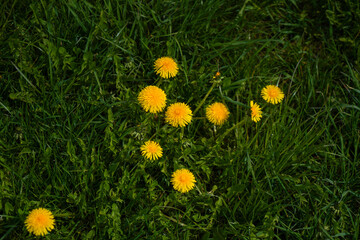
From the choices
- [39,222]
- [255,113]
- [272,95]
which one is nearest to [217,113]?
[255,113]

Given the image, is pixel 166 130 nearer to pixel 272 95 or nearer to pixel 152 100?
pixel 152 100

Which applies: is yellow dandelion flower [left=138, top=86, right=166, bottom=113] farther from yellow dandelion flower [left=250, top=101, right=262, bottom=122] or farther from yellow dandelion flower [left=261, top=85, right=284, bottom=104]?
yellow dandelion flower [left=261, top=85, right=284, bottom=104]

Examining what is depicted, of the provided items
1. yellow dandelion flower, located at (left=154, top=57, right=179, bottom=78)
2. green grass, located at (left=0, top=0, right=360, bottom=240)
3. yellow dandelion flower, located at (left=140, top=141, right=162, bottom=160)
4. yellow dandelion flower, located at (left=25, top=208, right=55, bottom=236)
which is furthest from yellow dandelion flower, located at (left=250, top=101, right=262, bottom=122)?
yellow dandelion flower, located at (left=25, top=208, right=55, bottom=236)

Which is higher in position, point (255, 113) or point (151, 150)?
point (255, 113)

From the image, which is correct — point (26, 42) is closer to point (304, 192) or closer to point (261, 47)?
point (261, 47)

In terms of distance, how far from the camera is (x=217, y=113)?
2590mm

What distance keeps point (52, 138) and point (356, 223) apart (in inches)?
74.9

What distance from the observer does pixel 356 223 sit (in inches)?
94.3

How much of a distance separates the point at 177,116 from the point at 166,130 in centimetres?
15

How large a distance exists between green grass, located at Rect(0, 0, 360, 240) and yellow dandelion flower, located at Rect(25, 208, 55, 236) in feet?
0.25

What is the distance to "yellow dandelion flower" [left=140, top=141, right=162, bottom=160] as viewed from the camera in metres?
2.39

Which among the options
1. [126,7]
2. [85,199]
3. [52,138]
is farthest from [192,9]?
[85,199]

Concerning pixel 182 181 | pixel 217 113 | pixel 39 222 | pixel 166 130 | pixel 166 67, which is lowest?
pixel 39 222

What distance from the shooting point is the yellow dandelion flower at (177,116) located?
248 centimetres
